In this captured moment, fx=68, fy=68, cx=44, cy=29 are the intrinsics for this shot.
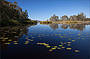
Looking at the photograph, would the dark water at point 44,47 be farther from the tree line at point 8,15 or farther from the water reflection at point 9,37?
the tree line at point 8,15

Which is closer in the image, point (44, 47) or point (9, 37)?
point (44, 47)

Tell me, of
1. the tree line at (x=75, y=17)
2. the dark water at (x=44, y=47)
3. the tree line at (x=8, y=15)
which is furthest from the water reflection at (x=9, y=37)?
the tree line at (x=75, y=17)

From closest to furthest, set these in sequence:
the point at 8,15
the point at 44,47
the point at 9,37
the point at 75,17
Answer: the point at 44,47, the point at 9,37, the point at 8,15, the point at 75,17

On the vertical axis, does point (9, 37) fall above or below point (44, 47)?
above

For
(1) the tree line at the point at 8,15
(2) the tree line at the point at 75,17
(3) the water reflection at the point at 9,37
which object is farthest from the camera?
(2) the tree line at the point at 75,17

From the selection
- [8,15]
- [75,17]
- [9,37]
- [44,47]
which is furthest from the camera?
[75,17]

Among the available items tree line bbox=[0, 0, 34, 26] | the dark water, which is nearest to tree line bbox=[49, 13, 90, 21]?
tree line bbox=[0, 0, 34, 26]

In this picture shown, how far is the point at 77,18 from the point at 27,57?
120506mm

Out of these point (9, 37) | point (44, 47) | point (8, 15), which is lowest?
point (44, 47)

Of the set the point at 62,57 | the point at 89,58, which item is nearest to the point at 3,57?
the point at 62,57

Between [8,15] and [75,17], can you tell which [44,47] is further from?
[75,17]

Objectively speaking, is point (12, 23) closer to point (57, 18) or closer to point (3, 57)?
point (3, 57)

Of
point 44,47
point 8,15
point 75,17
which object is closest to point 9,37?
point 44,47

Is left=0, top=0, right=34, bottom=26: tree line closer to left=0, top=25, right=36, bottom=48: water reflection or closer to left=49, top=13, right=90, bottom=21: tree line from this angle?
left=0, top=25, right=36, bottom=48: water reflection
